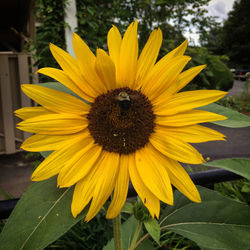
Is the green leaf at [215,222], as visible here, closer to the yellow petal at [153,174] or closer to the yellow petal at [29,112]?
the yellow petal at [153,174]

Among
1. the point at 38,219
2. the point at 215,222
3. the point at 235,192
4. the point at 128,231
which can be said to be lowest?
the point at 235,192

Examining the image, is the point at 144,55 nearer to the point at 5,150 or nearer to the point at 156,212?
the point at 156,212

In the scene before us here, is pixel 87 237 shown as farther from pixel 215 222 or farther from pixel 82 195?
pixel 82 195

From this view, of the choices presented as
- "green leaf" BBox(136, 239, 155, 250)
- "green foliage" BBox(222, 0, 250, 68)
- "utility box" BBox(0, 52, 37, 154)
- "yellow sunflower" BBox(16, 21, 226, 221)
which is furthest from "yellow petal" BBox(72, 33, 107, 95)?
"green foliage" BBox(222, 0, 250, 68)

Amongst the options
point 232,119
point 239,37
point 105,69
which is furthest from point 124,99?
point 239,37

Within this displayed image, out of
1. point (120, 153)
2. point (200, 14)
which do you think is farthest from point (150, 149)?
point (200, 14)
